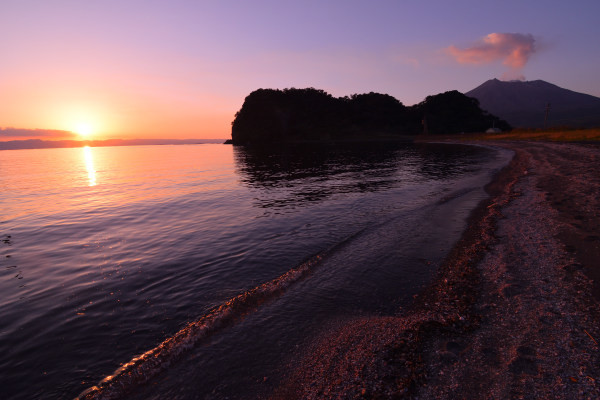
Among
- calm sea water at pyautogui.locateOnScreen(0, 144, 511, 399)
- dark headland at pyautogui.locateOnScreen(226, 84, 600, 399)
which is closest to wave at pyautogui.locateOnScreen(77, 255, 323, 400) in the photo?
calm sea water at pyautogui.locateOnScreen(0, 144, 511, 399)

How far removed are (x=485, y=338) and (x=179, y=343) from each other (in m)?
7.34

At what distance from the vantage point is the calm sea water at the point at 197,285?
20.9 feet

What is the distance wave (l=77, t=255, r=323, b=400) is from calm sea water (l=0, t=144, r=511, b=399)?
0.04 m

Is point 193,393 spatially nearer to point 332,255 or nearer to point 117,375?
point 117,375

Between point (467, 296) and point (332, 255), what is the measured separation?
5.67m

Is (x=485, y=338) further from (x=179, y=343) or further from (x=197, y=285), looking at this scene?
(x=197, y=285)

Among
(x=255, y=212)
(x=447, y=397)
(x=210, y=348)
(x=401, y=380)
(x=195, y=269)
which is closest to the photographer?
(x=447, y=397)

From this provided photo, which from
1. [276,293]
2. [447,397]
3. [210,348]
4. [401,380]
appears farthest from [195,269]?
[447,397]

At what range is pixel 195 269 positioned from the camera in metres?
11.6

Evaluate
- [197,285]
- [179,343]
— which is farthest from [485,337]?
[197,285]

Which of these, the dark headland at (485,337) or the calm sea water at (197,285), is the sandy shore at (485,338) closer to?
the dark headland at (485,337)

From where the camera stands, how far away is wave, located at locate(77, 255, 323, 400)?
5863 millimetres

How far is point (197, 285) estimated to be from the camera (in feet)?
33.5

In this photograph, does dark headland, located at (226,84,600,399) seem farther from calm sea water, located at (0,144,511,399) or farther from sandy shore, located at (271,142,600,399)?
calm sea water, located at (0,144,511,399)
